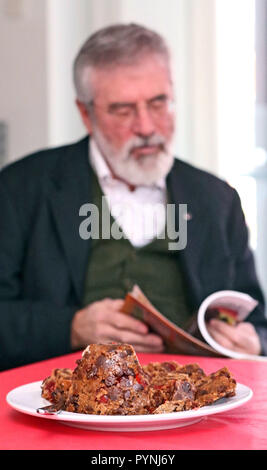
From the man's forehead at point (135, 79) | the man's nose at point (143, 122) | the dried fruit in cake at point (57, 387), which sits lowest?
the dried fruit in cake at point (57, 387)

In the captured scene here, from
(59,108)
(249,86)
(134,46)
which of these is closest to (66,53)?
(59,108)

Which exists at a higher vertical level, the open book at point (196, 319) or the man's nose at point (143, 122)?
the man's nose at point (143, 122)

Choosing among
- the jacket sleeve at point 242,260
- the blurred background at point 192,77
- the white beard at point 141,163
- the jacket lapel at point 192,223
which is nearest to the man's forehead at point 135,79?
the white beard at point 141,163

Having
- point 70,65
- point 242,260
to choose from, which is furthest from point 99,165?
point 70,65

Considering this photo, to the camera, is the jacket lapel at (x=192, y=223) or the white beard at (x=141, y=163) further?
the white beard at (x=141, y=163)

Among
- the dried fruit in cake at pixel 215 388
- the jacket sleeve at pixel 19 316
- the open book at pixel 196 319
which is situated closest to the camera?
the dried fruit in cake at pixel 215 388

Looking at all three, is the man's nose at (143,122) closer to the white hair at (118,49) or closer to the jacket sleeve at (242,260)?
the white hair at (118,49)

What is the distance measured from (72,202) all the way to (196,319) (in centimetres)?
67

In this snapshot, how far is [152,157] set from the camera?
226 centimetres

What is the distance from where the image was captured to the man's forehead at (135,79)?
2.22 metres

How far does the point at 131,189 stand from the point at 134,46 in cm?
41

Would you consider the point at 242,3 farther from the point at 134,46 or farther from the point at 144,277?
the point at 144,277

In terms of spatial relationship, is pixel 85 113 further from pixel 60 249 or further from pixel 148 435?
pixel 148 435

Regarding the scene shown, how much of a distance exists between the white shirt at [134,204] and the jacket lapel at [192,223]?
5cm
